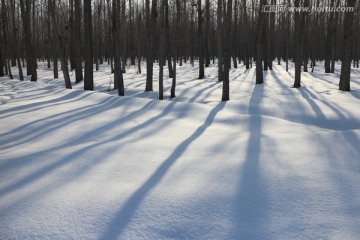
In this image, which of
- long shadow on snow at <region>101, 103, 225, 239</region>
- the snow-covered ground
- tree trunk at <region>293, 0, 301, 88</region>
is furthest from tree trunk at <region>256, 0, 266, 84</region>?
long shadow on snow at <region>101, 103, 225, 239</region>

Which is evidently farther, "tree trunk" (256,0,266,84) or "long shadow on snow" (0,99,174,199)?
"tree trunk" (256,0,266,84)

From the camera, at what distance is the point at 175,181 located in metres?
3.39

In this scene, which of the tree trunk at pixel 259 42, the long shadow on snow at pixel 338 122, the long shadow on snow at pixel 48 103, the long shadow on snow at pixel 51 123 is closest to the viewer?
the long shadow on snow at pixel 51 123

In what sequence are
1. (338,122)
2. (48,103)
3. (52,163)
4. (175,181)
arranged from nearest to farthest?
(175,181)
(52,163)
(338,122)
(48,103)

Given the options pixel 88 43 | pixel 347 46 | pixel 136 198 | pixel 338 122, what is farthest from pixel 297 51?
pixel 136 198

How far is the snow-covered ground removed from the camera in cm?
253

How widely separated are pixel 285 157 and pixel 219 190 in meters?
1.41

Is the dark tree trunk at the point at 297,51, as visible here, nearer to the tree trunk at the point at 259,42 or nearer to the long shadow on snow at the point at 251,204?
the tree trunk at the point at 259,42

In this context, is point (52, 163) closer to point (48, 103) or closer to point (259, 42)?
point (48, 103)

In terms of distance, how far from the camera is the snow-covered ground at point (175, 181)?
253cm

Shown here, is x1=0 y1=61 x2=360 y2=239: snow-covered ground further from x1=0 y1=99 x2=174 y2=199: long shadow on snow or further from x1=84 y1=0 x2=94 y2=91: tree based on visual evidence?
x1=84 y1=0 x2=94 y2=91: tree

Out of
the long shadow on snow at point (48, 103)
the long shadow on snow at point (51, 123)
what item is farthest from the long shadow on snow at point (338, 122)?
the long shadow on snow at point (48, 103)

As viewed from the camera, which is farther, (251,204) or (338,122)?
(338,122)

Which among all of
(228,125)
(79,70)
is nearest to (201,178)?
(228,125)
